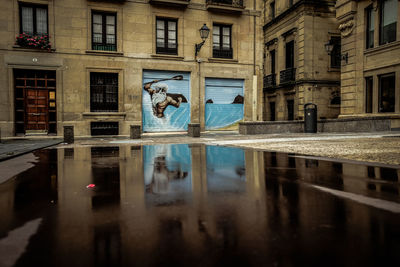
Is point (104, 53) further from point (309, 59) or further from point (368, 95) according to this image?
point (368, 95)

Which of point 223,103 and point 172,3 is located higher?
point 172,3

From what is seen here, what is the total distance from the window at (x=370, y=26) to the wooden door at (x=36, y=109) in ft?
67.3

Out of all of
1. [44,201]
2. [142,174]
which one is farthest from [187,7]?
[44,201]

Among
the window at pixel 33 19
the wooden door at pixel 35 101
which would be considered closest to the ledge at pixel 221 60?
the wooden door at pixel 35 101

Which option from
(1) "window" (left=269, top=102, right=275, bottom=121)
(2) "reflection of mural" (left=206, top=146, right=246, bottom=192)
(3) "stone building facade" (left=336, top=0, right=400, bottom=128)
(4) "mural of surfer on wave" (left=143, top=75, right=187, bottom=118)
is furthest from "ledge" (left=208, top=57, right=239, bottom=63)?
(2) "reflection of mural" (left=206, top=146, right=246, bottom=192)

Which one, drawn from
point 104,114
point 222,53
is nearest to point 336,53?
point 222,53

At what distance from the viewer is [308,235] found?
2.25 meters

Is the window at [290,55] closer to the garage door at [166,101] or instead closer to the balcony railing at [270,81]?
the balcony railing at [270,81]

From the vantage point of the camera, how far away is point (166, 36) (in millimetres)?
18844

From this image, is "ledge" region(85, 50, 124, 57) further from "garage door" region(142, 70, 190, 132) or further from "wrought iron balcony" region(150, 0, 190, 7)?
"wrought iron balcony" region(150, 0, 190, 7)

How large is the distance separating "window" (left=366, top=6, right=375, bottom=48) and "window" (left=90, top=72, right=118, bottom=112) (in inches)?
648

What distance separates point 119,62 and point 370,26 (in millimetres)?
16266

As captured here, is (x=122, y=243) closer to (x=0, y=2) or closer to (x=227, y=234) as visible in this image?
(x=227, y=234)

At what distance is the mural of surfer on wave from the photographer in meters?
18.6
